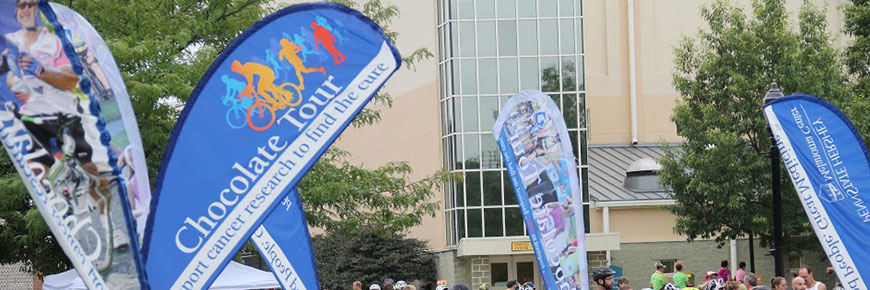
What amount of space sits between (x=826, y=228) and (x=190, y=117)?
7.76 metres

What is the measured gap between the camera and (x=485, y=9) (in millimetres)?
42062

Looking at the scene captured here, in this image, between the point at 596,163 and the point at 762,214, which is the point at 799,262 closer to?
the point at 596,163

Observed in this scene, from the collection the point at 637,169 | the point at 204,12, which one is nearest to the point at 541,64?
the point at 637,169

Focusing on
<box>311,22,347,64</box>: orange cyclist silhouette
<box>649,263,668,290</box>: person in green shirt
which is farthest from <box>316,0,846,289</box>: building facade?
<box>311,22,347,64</box>: orange cyclist silhouette

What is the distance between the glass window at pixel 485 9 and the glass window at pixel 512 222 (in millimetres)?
5938

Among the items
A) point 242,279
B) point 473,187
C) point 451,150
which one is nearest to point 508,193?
point 473,187

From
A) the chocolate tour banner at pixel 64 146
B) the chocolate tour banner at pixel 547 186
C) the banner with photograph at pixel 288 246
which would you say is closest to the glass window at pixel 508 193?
the chocolate tour banner at pixel 547 186

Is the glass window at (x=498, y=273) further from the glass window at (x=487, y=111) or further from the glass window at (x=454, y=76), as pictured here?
the glass window at (x=454, y=76)

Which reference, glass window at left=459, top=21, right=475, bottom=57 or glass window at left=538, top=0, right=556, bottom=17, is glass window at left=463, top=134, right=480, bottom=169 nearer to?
glass window at left=459, top=21, right=475, bottom=57

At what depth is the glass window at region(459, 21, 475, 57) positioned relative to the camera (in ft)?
138

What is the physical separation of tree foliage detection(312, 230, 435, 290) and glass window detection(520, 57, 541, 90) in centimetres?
632

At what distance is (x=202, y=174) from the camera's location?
31.1ft

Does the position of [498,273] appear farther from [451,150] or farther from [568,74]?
[568,74]

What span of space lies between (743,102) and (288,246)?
19315mm
